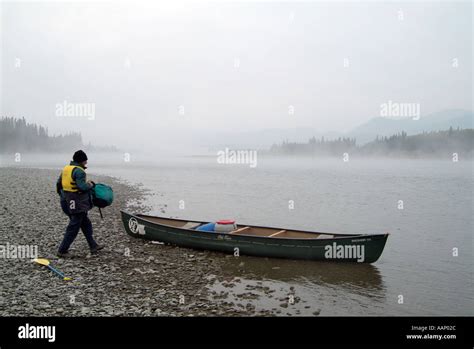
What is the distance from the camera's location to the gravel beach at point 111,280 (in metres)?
8.12

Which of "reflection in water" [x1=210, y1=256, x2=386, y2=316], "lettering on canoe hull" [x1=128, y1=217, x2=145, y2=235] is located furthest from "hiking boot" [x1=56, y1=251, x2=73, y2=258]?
"reflection in water" [x1=210, y1=256, x2=386, y2=316]

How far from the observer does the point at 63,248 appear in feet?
36.6

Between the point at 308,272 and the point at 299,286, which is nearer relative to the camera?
the point at 299,286

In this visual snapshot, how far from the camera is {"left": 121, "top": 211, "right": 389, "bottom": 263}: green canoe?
12.2 m

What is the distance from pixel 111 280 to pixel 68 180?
3113 millimetres

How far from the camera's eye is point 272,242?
12852 millimetres

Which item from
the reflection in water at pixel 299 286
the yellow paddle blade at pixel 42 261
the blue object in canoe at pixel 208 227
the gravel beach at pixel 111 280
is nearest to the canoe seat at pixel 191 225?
the blue object in canoe at pixel 208 227

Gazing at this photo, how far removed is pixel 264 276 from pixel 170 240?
14.6 ft

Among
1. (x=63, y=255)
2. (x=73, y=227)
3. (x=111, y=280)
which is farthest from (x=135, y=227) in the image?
(x=111, y=280)

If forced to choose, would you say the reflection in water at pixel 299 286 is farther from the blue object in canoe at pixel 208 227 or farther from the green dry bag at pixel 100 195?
the green dry bag at pixel 100 195

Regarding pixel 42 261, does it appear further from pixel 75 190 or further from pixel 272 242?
pixel 272 242

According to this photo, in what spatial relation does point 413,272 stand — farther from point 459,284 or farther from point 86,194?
point 86,194

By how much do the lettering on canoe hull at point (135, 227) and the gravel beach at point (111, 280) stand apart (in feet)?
1.32
